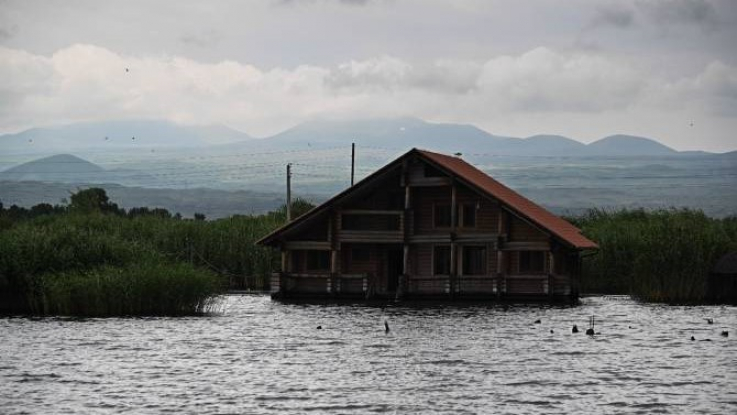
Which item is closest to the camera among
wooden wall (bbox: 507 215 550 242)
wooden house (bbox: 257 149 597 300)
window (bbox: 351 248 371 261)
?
wooden house (bbox: 257 149 597 300)

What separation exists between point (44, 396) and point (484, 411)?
9.21 m

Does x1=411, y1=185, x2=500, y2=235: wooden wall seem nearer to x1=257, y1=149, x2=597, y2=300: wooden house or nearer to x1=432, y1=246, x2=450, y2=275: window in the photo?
x1=257, y1=149, x2=597, y2=300: wooden house

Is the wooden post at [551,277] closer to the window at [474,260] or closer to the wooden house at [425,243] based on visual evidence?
the wooden house at [425,243]

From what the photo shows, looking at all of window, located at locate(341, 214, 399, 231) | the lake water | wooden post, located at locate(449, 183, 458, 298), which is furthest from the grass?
wooden post, located at locate(449, 183, 458, 298)

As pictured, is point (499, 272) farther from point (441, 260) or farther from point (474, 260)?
→ point (441, 260)

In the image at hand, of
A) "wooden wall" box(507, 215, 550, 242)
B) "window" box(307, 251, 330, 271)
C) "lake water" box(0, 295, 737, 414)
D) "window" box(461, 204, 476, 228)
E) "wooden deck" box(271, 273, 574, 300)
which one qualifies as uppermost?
"window" box(461, 204, 476, 228)

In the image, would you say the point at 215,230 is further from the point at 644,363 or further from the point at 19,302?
the point at 644,363

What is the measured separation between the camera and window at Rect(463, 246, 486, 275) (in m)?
61.6

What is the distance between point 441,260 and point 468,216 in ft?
8.56

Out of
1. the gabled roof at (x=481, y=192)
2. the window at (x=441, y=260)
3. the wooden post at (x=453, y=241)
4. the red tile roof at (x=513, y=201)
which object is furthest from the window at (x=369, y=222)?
the red tile roof at (x=513, y=201)

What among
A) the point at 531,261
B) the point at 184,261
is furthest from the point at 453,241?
the point at 184,261

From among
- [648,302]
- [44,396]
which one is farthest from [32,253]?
[648,302]

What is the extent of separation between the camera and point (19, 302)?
47469 millimetres

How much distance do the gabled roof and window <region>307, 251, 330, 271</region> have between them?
2413 mm
